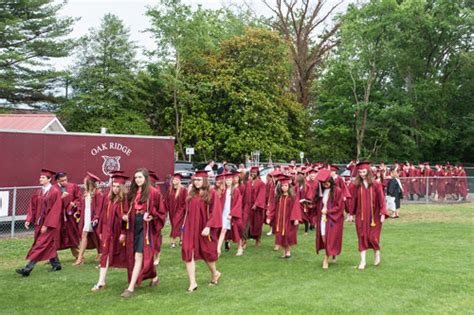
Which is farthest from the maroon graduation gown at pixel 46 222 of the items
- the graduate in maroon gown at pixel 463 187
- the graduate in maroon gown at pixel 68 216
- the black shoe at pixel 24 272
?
the graduate in maroon gown at pixel 463 187

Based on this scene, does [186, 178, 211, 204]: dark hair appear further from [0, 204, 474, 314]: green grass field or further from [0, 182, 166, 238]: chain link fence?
[0, 182, 166, 238]: chain link fence

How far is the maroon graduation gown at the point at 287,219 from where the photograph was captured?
10.2 m

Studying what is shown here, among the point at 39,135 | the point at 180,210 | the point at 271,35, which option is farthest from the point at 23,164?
the point at 271,35

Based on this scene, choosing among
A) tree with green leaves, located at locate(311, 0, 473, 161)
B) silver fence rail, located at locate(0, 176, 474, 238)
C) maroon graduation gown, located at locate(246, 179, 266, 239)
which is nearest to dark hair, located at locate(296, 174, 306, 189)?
maroon graduation gown, located at locate(246, 179, 266, 239)

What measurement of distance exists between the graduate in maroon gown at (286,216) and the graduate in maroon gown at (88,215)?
3.62 meters

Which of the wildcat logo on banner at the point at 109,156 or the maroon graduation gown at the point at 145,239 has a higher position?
the wildcat logo on banner at the point at 109,156

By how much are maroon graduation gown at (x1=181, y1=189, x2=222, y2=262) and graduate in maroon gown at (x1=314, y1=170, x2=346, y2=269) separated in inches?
101

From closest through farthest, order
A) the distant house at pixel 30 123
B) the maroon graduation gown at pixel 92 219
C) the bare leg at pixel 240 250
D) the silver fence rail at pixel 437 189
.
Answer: the maroon graduation gown at pixel 92 219, the bare leg at pixel 240 250, the distant house at pixel 30 123, the silver fence rail at pixel 437 189

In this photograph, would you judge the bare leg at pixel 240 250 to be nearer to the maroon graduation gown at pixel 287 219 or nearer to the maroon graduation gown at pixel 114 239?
the maroon graduation gown at pixel 287 219

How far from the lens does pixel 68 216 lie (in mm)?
9742

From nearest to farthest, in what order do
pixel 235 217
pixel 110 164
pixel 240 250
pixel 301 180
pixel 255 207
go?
1. pixel 235 217
2. pixel 240 250
3. pixel 255 207
4. pixel 301 180
5. pixel 110 164

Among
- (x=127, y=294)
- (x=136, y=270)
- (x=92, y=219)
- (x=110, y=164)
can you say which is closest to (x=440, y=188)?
(x=110, y=164)

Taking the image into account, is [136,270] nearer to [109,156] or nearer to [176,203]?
[176,203]

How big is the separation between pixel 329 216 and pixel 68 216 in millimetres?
5024
